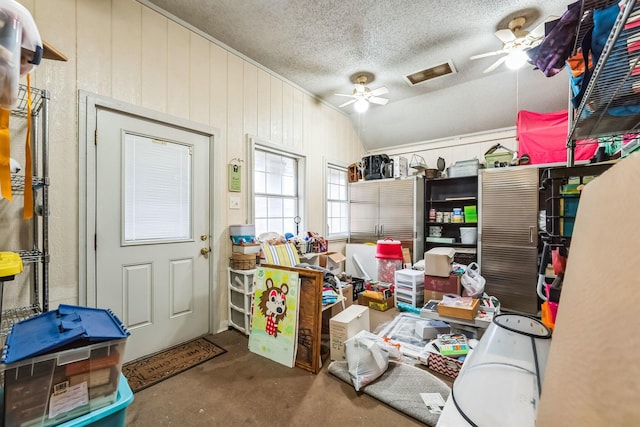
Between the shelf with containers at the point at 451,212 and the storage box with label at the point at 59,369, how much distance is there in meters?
4.16

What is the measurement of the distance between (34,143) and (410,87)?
4003 mm

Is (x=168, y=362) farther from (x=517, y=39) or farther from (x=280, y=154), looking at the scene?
(x=517, y=39)

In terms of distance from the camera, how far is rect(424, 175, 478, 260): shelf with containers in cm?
399

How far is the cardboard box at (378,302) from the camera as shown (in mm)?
3346

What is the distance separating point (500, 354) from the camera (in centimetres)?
47

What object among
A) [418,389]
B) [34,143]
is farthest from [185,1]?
[418,389]

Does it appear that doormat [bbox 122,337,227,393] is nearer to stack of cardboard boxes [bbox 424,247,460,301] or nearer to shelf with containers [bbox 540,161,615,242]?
stack of cardboard boxes [bbox 424,247,460,301]

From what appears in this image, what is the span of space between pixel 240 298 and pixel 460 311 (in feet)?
6.88

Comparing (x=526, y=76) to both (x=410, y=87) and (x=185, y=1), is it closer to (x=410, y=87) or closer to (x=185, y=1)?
(x=410, y=87)

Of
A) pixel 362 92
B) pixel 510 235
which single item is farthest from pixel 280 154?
pixel 510 235

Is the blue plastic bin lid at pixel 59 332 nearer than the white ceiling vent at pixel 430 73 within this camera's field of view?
Yes

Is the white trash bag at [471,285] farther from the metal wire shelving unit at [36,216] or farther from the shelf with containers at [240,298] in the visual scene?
the metal wire shelving unit at [36,216]

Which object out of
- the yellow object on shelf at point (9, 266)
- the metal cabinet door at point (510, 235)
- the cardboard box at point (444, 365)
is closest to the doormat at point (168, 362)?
the yellow object on shelf at point (9, 266)

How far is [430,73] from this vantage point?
3521mm
